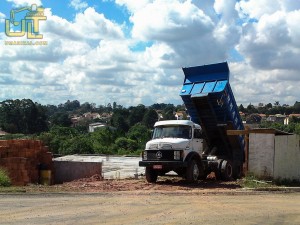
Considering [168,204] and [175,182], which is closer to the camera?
[168,204]

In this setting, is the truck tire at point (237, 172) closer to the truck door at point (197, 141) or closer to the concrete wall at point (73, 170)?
the truck door at point (197, 141)

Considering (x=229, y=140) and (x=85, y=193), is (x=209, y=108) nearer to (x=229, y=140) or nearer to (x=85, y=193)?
(x=229, y=140)

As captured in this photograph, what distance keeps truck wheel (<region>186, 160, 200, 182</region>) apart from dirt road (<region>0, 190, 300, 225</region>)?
7.74 ft

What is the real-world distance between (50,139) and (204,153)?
4444 centimetres

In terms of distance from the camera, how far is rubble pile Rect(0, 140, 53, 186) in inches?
855

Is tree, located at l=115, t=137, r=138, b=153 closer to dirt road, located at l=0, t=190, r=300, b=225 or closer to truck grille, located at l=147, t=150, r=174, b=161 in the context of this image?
truck grille, located at l=147, t=150, r=174, b=161

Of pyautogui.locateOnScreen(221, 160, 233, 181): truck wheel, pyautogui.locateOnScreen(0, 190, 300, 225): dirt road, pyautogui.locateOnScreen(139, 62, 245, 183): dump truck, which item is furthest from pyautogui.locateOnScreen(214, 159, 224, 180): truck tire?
pyautogui.locateOnScreen(0, 190, 300, 225): dirt road

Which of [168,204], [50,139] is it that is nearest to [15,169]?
[168,204]

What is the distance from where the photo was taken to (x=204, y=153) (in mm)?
20188

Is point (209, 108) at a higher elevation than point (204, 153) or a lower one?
higher

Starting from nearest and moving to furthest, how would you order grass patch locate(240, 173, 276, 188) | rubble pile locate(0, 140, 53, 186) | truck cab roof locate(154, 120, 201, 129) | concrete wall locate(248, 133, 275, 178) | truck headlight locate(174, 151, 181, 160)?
grass patch locate(240, 173, 276, 188), truck headlight locate(174, 151, 181, 160), truck cab roof locate(154, 120, 201, 129), concrete wall locate(248, 133, 275, 178), rubble pile locate(0, 140, 53, 186)

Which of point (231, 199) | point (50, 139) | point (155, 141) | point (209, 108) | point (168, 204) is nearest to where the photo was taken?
point (168, 204)

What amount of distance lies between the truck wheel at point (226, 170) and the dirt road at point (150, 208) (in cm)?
357

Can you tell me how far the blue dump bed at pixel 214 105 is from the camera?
748 inches
